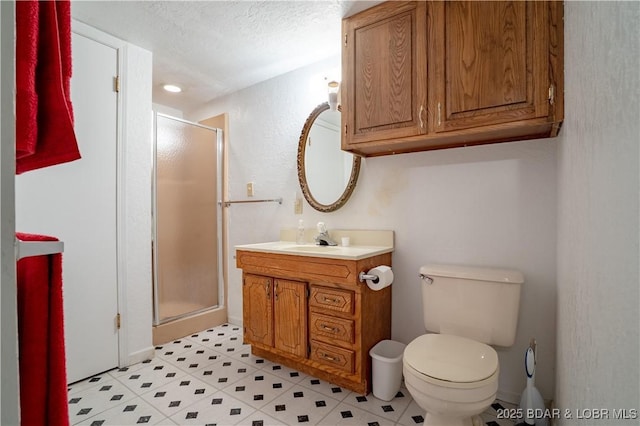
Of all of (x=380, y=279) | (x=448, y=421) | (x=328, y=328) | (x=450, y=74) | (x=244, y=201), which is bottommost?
(x=448, y=421)

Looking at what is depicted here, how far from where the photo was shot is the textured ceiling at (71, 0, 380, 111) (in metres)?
1.87

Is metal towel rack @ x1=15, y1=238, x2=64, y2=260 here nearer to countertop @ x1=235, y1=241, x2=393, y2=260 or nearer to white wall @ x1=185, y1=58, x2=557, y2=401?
countertop @ x1=235, y1=241, x2=393, y2=260

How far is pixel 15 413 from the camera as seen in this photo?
34 cm

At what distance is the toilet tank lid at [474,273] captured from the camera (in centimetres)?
158

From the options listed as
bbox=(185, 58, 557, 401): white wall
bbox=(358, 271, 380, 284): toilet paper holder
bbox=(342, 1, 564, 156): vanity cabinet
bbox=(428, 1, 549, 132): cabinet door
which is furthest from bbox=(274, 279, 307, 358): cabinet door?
bbox=(428, 1, 549, 132): cabinet door

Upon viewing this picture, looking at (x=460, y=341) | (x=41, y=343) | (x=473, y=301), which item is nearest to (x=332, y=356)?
(x=460, y=341)

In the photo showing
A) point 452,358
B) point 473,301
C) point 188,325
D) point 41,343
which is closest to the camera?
point 41,343

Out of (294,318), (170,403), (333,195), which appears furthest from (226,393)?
(333,195)

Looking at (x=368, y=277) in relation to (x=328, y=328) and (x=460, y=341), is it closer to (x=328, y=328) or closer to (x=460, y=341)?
(x=328, y=328)

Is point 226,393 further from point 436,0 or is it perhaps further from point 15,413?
point 436,0

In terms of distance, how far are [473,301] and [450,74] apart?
1.19 meters

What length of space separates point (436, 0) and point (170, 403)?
265 centimetres

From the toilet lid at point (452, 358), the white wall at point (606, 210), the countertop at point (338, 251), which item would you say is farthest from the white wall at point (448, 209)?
the white wall at point (606, 210)

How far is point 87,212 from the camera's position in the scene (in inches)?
81.5
